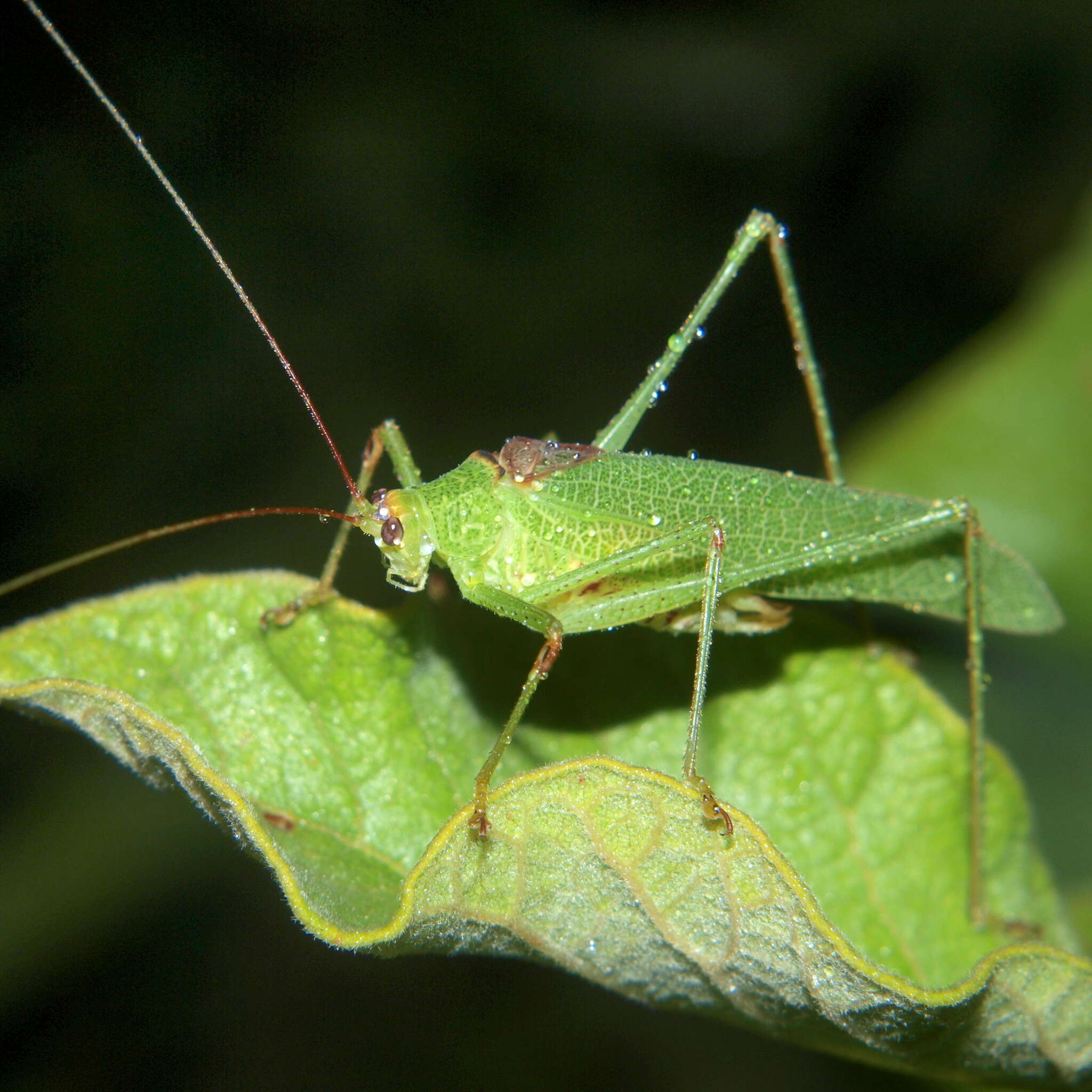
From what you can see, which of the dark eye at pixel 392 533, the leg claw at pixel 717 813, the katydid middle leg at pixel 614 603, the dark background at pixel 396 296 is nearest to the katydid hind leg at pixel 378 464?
the dark eye at pixel 392 533

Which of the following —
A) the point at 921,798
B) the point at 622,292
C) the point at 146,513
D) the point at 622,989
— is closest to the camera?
the point at 622,989

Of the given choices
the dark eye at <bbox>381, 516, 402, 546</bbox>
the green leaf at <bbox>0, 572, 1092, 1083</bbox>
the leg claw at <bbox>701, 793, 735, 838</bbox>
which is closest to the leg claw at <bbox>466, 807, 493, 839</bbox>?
the green leaf at <bbox>0, 572, 1092, 1083</bbox>

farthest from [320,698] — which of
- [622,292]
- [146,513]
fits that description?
[622,292]

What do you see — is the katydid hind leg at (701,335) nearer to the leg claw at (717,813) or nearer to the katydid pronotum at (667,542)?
the katydid pronotum at (667,542)

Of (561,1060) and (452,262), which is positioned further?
(452,262)

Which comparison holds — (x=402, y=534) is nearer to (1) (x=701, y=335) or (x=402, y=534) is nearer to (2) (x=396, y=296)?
(1) (x=701, y=335)

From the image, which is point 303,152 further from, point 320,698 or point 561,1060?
point 561,1060

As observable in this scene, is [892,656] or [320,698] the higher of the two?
[892,656]

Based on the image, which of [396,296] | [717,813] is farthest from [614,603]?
[396,296]

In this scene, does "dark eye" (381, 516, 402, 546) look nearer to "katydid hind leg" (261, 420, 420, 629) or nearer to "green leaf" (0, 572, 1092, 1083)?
"katydid hind leg" (261, 420, 420, 629)
